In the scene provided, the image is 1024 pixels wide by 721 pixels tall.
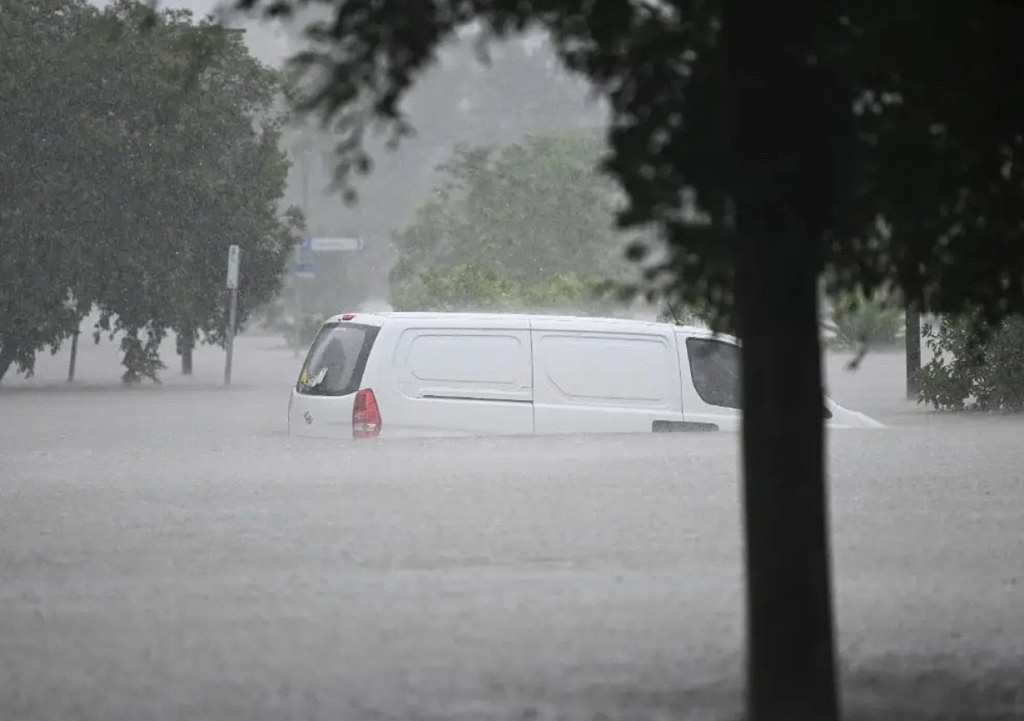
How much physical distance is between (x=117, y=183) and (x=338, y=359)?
1040 inches

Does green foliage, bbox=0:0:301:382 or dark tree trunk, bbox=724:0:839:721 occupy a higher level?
green foliage, bbox=0:0:301:382

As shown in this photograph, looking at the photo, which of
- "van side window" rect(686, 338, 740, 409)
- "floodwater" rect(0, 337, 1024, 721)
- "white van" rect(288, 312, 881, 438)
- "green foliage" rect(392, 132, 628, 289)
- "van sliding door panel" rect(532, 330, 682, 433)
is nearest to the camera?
"floodwater" rect(0, 337, 1024, 721)

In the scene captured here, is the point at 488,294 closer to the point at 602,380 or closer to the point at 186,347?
the point at 186,347

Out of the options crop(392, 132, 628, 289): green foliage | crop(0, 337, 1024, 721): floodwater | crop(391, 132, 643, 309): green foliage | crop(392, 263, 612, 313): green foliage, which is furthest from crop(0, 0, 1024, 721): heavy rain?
crop(392, 132, 628, 289): green foliage

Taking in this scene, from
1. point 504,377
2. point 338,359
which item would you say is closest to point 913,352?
point 504,377

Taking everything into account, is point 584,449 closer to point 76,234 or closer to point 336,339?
point 336,339

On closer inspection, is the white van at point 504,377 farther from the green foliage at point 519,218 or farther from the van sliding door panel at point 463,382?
the green foliage at point 519,218

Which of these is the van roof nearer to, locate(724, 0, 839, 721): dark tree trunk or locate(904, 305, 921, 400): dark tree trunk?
locate(904, 305, 921, 400): dark tree trunk

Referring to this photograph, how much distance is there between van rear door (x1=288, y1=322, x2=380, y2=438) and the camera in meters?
20.6

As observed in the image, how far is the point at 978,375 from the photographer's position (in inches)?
1201

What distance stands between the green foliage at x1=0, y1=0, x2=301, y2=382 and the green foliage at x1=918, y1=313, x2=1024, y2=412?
1753cm

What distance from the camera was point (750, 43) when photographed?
276 inches

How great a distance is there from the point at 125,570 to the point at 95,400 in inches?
1077

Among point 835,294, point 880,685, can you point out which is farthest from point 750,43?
point 880,685
